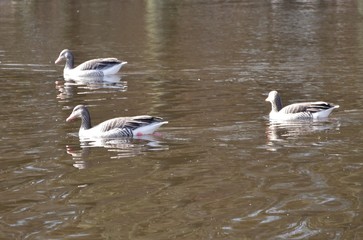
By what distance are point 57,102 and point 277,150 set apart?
10.7 metres

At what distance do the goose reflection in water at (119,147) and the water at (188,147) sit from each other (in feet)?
0.14

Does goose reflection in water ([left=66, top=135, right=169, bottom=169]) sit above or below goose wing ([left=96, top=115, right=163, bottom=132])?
below

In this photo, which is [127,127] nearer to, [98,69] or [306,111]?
[306,111]

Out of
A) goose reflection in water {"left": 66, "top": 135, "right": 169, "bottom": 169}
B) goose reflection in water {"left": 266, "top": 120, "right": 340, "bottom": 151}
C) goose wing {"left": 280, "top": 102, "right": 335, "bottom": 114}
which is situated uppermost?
goose reflection in water {"left": 66, "top": 135, "right": 169, "bottom": 169}

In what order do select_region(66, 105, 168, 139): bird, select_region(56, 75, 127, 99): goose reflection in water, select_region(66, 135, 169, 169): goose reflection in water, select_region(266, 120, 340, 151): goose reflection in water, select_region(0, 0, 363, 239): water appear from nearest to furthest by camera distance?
1. select_region(0, 0, 363, 239): water
2. select_region(66, 135, 169, 169): goose reflection in water
3. select_region(266, 120, 340, 151): goose reflection in water
4. select_region(66, 105, 168, 139): bird
5. select_region(56, 75, 127, 99): goose reflection in water

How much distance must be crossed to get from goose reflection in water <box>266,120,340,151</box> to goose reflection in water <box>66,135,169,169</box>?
2540 mm

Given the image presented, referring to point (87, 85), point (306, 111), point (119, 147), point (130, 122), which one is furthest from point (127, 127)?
point (87, 85)

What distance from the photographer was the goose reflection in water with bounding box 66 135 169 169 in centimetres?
2100

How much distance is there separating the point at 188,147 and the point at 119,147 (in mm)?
1613

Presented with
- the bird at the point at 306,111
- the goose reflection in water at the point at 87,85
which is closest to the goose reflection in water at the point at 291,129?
the bird at the point at 306,111

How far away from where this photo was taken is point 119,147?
2212cm

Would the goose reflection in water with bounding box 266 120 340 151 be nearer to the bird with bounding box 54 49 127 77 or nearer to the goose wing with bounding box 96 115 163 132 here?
the goose wing with bounding box 96 115 163 132

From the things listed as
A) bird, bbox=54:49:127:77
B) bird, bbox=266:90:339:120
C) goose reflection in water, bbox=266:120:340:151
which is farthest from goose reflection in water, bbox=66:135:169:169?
bird, bbox=54:49:127:77

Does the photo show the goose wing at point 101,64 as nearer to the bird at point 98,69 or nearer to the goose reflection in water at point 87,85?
the bird at point 98,69
